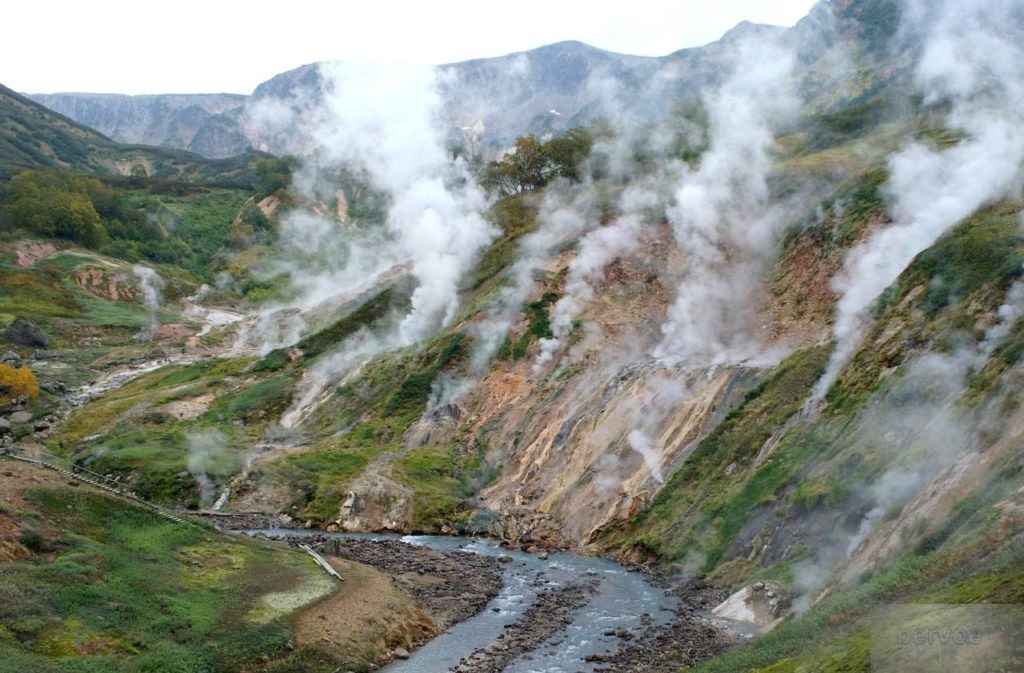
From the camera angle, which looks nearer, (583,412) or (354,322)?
(583,412)

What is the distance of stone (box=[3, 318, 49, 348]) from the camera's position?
77688 mm

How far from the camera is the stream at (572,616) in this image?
24.2 m

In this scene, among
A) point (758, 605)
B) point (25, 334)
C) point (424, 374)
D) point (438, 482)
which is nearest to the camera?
point (758, 605)

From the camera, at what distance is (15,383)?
2495 inches

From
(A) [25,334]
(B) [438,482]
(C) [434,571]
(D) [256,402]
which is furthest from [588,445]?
(A) [25,334]

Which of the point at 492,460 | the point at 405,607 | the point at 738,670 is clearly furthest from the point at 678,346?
the point at 738,670

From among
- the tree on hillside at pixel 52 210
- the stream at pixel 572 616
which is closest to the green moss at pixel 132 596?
the stream at pixel 572 616

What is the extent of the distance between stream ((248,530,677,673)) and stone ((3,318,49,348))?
204 ft

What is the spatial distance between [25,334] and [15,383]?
58.5ft

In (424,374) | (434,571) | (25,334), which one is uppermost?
(25,334)

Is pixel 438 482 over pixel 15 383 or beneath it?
beneath

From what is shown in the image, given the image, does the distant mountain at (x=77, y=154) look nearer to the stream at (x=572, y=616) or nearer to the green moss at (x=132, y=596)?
the green moss at (x=132, y=596)

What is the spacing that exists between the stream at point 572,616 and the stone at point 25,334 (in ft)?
204

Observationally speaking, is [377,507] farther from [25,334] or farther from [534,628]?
[25,334]
